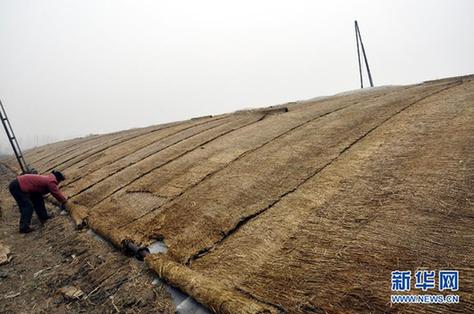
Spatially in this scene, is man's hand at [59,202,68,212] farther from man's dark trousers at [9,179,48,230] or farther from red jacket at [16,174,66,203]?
man's dark trousers at [9,179,48,230]

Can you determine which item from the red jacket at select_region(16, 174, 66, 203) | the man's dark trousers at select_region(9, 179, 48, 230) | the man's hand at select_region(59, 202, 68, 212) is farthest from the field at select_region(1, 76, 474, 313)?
the man's dark trousers at select_region(9, 179, 48, 230)

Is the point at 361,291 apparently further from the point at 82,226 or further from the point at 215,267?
the point at 82,226

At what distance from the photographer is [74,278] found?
478cm

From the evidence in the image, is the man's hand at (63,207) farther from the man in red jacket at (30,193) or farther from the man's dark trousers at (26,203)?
the man's dark trousers at (26,203)

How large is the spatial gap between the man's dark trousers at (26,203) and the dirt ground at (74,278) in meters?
0.56

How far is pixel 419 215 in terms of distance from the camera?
3.32 m

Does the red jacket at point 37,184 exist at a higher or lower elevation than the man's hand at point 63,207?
higher

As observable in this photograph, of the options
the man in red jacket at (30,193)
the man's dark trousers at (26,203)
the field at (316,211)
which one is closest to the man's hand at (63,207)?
the man in red jacket at (30,193)

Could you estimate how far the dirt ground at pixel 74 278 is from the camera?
3878mm

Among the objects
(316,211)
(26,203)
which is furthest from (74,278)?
(316,211)

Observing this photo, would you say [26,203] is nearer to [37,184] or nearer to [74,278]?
[37,184]

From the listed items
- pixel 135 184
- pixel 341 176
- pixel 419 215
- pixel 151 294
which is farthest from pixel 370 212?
pixel 135 184

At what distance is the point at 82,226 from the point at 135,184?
1437 millimetres

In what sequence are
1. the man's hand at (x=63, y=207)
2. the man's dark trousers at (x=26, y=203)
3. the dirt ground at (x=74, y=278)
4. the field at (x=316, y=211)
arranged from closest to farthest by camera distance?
the field at (x=316, y=211) < the dirt ground at (x=74, y=278) < the man's dark trousers at (x=26, y=203) < the man's hand at (x=63, y=207)
